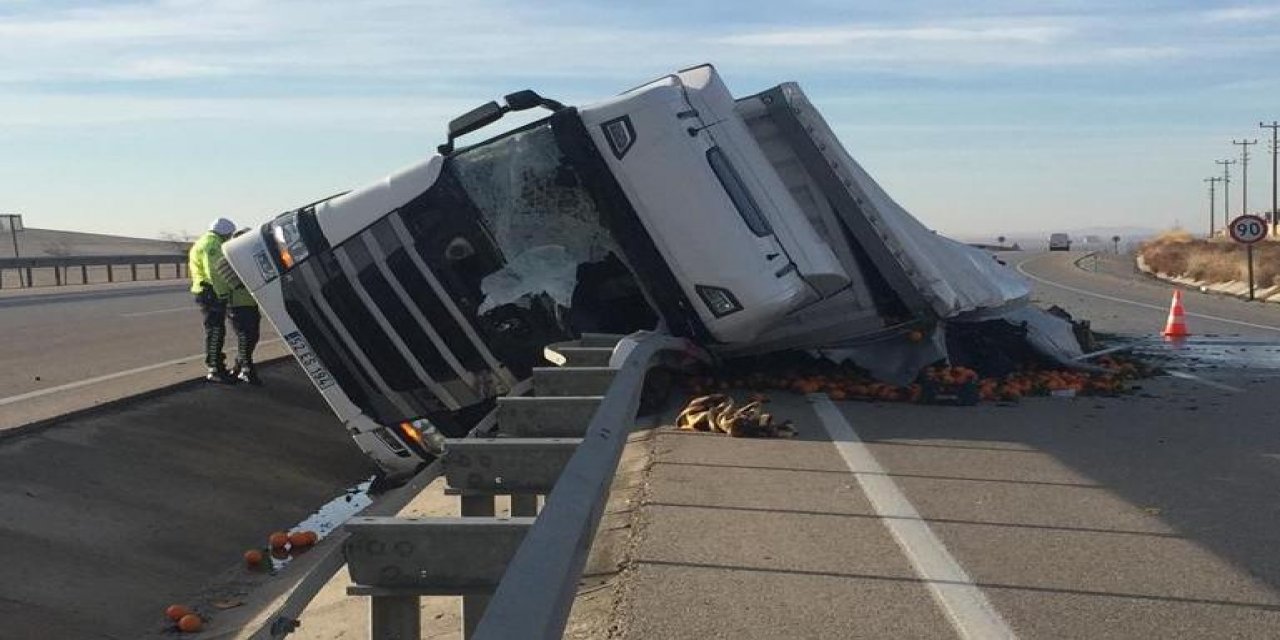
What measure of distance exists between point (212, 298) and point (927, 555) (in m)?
9.19

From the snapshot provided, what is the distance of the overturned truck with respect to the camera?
27.7 feet

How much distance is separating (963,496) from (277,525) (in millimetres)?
5497

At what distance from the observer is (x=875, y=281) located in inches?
395

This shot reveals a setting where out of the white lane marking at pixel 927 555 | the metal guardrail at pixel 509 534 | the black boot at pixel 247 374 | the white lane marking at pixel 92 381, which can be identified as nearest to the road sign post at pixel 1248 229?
the white lane marking at pixel 92 381

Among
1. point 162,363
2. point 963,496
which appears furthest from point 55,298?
point 963,496

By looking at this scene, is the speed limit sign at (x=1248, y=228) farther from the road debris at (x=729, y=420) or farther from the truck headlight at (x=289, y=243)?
the truck headlight at (x=289, y=243)

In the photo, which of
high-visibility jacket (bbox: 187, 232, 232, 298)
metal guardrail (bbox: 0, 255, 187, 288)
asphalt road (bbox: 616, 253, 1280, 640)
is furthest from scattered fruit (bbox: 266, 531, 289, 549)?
metal guardrail (bbox: 0, 255, 187, 288)

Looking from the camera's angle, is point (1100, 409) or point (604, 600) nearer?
point (604, 600)

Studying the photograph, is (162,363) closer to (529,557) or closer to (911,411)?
(911,411)

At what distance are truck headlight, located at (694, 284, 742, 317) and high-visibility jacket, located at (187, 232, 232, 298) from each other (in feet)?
19.3

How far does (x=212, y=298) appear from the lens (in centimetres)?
1273

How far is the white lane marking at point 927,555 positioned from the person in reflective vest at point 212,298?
6945 mm

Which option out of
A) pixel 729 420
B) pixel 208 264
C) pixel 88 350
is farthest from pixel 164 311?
pixel 729 420

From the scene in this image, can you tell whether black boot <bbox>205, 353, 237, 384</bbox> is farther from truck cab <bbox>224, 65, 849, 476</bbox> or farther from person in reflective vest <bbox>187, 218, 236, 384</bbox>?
truck cab <bbox>224, 65, 849, 476</bbox>
